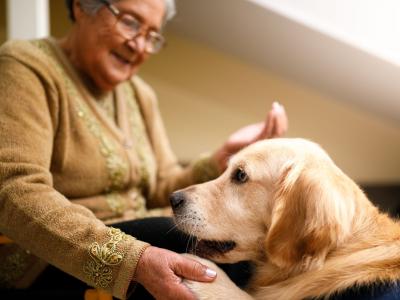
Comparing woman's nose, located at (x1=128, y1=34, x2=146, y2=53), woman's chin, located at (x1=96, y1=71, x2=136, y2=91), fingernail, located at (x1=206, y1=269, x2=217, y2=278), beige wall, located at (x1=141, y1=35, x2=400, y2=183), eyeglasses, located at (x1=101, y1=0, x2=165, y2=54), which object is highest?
eyeglasses, located at (x1=101, y1=0, x2=165, y2=54)

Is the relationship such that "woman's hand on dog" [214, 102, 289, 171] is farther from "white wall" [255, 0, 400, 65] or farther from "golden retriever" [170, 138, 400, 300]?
"white wall" [255, 0, 400, 65]

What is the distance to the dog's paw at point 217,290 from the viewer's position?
915mm

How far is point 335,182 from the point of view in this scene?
916mm

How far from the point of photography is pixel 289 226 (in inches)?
34.8

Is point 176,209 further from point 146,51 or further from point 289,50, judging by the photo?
point 289,50

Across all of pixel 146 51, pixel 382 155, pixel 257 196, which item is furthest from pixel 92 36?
pixel 382 155

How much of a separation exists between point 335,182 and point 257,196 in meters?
0.18

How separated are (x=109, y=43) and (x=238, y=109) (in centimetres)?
151

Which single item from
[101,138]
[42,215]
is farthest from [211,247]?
[101,138]

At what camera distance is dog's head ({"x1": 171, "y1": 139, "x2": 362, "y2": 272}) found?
0.87 meters

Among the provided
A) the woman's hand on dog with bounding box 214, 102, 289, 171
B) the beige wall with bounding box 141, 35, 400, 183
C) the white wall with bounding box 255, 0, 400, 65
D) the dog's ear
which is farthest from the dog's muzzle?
the beige wall with bounding box 141, 35, 400, 183

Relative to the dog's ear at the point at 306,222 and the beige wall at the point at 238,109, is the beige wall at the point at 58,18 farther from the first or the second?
the dog's ear at the point at 306,222

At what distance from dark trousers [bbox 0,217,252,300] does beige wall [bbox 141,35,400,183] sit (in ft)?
5.41

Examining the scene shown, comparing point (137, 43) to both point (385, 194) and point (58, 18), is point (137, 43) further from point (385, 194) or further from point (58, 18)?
point (385, 194)
